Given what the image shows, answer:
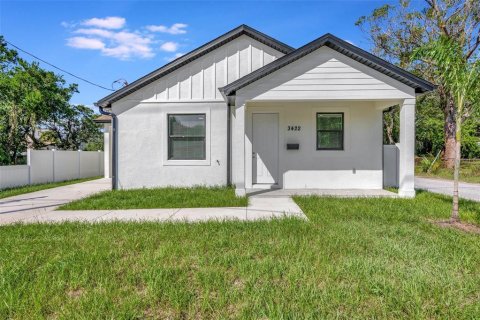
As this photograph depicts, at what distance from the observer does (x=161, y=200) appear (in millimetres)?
7660

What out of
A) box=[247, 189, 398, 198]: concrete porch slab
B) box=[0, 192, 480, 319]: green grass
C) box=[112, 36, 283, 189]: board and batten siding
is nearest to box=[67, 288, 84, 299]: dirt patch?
box=[0, 192, 480, 319]: green grass

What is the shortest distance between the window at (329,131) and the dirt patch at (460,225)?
4481 mm

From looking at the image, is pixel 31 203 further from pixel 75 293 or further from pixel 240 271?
pixel 240 271

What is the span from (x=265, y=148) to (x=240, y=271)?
6767 millimetres

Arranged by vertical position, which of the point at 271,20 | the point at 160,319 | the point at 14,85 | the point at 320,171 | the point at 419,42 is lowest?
the point at 160,319

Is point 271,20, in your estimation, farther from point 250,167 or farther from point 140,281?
point 140,281

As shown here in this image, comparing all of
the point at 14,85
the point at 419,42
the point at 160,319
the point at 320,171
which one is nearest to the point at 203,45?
the point at 320,171

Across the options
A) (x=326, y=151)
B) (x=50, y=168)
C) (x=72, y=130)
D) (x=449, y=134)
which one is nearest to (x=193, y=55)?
(x=326, y=151)

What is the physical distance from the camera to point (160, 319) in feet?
8.23

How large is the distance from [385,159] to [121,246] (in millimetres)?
8897

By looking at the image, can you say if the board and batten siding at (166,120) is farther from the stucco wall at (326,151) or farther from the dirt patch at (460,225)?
the dirt patch at (460,225)

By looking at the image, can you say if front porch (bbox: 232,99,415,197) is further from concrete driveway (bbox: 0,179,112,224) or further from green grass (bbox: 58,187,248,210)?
concrete driveway (bbox: 0,179,112,224)

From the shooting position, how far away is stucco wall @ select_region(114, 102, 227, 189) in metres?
9.80

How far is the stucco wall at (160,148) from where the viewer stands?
32.2 feet
